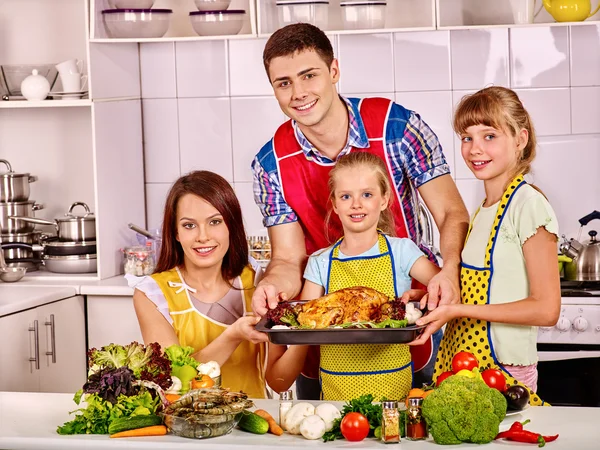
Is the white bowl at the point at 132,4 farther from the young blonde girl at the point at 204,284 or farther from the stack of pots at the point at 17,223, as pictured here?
the young blonde girl at the point at 204,284

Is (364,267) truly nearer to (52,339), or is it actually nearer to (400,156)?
(400,156)

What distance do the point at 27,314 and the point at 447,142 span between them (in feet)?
5.98

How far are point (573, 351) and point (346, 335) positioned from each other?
63.3 inches

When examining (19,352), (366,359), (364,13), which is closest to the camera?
(366,359)

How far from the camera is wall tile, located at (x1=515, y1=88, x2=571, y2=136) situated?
3.82 meters

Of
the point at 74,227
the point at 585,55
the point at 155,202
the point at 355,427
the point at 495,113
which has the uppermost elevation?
the point at 585,55

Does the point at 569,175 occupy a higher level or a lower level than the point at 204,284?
higher

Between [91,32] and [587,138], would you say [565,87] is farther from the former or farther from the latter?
[91,32]

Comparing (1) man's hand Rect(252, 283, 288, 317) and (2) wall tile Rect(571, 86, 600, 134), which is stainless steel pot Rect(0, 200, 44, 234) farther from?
(2) wall tile Rect(571, 86, 600, 134)

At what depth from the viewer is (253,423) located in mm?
1812

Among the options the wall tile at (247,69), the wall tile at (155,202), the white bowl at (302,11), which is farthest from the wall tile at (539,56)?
the wall tile at (155,202)

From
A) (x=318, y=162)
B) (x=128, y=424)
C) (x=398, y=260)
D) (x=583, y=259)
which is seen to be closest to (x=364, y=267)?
(x=398, y=260)

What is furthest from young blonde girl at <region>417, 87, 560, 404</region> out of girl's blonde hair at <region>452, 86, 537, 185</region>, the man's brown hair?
the man's brown hair

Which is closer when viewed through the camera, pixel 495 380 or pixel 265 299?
pixel 495 380
